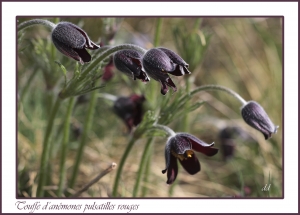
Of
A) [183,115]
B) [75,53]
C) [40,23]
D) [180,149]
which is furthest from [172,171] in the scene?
[40,23]

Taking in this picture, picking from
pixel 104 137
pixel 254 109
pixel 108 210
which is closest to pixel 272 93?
pixel 104 137

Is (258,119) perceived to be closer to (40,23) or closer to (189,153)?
(189,153)

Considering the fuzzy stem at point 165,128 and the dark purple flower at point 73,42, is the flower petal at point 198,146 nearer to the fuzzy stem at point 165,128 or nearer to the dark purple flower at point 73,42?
the fuzzy stem at point 165,128

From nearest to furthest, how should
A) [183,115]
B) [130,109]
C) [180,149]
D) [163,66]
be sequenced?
1. [163,66]
2. [180,149]
3. [183,115]
4. [130,109]

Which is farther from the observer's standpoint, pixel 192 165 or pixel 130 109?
pixel 130 109

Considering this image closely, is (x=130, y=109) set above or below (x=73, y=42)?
below

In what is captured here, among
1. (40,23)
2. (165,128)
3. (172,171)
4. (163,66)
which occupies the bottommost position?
(172,171)
